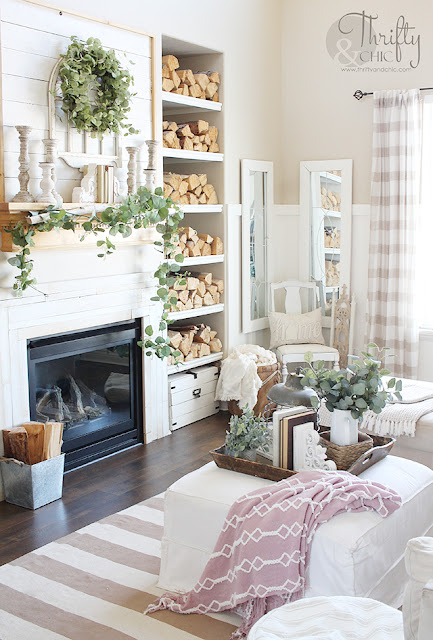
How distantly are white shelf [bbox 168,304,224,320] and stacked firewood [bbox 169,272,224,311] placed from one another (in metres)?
0.03

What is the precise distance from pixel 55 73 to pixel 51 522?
86.3 inches

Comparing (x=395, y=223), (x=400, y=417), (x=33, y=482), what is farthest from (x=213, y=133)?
(x=33, y=482)

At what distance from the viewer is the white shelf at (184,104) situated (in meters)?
4.68

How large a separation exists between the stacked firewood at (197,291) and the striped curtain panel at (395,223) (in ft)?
3.69

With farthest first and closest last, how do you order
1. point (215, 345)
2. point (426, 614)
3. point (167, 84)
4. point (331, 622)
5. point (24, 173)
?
1. point (215, 345)
2. point (167, 84)
3. point (24, 173)
4. point (331, 622)
5. point (426, 614)

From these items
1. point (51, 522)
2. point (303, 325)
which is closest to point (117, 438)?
point (51, 522)

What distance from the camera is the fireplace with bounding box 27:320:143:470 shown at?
3992 mm

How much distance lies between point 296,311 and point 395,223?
1.03 meters

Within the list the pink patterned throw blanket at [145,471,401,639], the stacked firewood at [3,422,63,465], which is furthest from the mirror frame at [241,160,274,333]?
the pink patterned throw blanket at [145,471,401,639]

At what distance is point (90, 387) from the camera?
437cm

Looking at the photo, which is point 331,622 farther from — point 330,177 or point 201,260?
point 330,177

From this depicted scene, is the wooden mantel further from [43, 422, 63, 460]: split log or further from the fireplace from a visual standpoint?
[43, 422, 63, 460]: split log

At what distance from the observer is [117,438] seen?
4.45 meters

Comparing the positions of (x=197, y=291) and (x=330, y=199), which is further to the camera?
(x=330, y=199)
